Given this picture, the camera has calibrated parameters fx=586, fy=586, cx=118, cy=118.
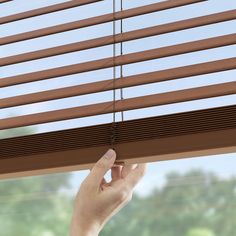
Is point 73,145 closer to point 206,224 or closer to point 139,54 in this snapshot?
point 139,54

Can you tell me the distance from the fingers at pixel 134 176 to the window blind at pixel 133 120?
0.04 meters

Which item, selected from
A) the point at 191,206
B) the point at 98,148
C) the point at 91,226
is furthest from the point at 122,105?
the point at 191,206

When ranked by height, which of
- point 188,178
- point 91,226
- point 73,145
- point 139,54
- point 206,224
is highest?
point 139,54

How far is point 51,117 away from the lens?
0.99 meters

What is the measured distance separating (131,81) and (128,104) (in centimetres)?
4

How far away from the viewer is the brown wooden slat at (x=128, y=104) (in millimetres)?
859

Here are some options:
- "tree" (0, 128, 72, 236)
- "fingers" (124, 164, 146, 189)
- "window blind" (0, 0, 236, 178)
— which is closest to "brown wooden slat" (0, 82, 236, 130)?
"window blind" (0, 0, 236, 178)

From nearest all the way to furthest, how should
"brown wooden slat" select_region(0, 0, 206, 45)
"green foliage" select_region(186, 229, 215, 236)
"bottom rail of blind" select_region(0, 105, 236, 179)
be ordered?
1. "bottom rail of blind" select_region(0, 105, 236, 179)
2. "brown wooden slat" select_region(0, 0, 206, 45)
3. "green foliage" select_region(186, 229, 215, 236)

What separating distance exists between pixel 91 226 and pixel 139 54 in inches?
11.2

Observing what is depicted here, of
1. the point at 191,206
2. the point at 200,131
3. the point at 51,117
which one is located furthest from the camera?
the point at 191,206

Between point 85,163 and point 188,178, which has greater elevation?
point 85,163

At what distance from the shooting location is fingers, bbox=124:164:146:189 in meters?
0.92

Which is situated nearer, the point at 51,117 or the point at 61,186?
the point at 51,117

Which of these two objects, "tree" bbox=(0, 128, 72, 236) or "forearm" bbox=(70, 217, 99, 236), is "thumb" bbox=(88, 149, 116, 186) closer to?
"forearm" bbox=(70, 217, 99, 236)
